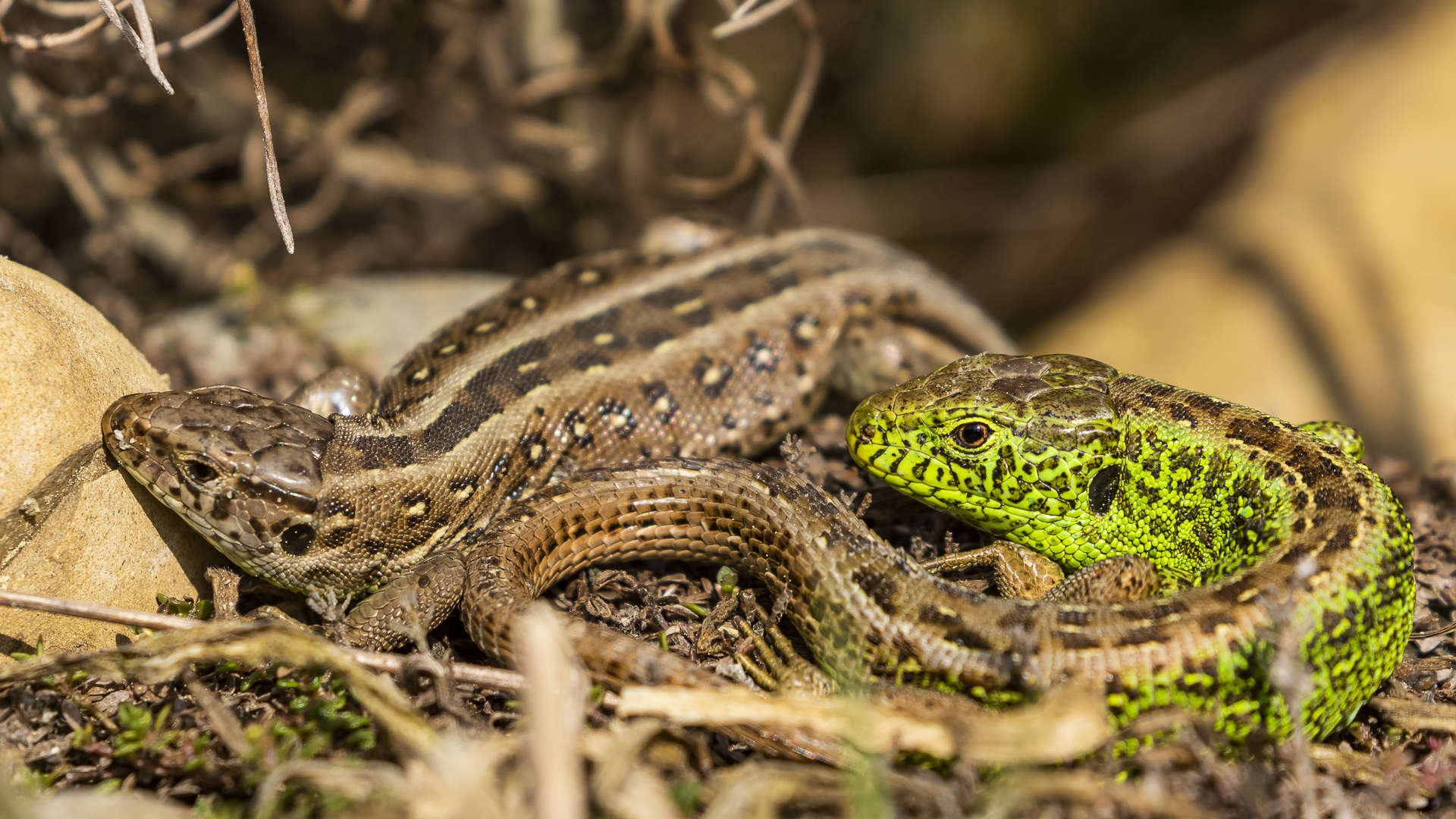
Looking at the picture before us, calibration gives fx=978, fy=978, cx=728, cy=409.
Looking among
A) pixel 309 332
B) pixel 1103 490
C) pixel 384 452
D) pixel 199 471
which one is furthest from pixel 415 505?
pixel 1103 490

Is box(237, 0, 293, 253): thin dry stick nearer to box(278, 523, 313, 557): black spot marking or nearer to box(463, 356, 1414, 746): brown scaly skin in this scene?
box(278, 523, 313, 557): black spot marking

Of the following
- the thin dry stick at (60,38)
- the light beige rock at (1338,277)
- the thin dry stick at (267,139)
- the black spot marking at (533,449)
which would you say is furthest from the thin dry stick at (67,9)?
the light beige rock at (1338,277)

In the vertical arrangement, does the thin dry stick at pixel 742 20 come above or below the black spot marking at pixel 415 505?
above

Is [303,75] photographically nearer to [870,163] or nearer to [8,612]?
[8,612]

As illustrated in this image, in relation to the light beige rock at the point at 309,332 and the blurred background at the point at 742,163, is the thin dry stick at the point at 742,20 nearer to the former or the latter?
the blurred background at the point at 742,163

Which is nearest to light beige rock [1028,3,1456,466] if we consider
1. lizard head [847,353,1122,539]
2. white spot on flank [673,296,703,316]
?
lizard head [847,353,1122,539]

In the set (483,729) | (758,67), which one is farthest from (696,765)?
(758,67)

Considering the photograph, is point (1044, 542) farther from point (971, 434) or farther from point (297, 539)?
point (297, 539)

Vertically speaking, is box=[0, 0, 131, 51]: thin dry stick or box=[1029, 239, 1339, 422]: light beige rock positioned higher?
box=[1029, 239, 1339, 422]: light beige rock
